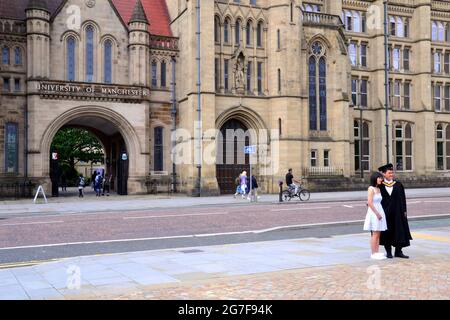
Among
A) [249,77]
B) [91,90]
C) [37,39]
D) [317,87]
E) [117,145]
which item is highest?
[37,39]

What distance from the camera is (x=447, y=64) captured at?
5150 cm

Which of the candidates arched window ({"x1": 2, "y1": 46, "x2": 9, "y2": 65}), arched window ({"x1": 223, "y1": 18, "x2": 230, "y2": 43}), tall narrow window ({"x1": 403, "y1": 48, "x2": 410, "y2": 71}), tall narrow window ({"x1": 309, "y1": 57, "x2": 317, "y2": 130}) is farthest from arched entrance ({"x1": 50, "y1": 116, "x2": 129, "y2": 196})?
tall narrow window ({"x1": 403, "y1": 48, "x2": 410, "y2": 71})

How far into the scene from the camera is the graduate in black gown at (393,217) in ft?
32.8

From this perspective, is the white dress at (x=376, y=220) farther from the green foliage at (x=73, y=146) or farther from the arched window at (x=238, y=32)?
the green foliage at (x=73, y=146)

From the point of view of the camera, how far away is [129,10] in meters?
39.8

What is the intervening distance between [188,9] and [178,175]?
11.4 metres

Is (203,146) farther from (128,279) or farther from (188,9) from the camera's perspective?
(128,279)

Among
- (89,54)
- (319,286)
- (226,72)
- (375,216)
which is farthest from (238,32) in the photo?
(319,286)

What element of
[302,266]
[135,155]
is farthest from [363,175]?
[302,266]

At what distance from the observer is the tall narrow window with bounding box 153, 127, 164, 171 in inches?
1465

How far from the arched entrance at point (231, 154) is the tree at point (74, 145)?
26934 mm

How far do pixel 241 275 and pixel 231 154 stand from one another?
29.9 meters

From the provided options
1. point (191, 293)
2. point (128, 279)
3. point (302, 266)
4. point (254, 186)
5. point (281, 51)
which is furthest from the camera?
point (281, 51)

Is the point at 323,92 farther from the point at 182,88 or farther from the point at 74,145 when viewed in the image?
the point at 74,145
